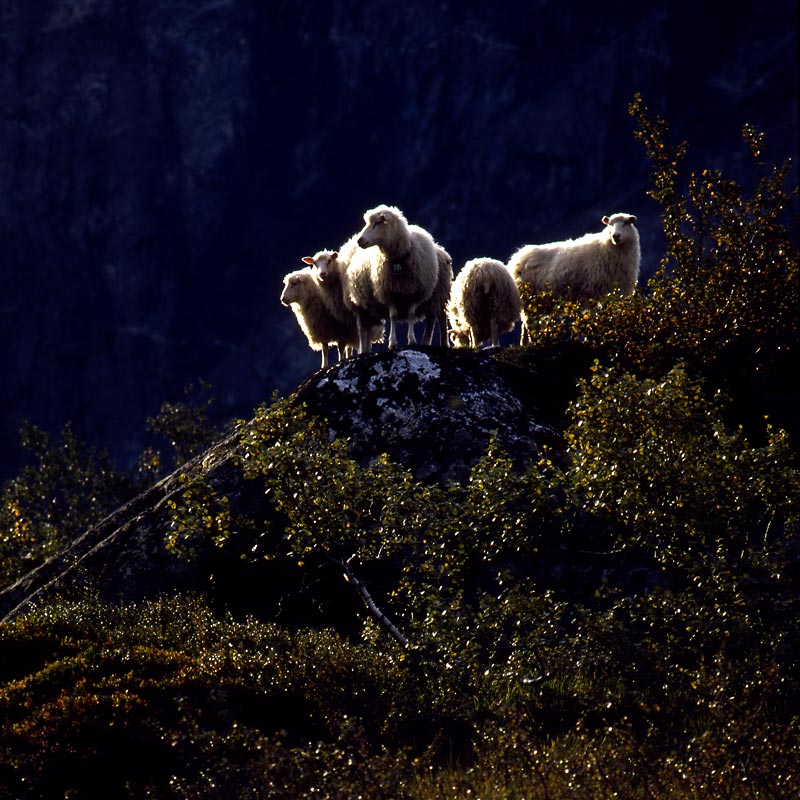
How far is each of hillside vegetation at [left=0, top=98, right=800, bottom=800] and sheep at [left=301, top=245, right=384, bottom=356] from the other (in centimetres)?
711

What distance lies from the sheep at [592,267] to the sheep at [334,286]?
119 inches

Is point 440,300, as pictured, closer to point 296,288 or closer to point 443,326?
point 443,326

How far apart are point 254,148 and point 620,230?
11980 centimetres

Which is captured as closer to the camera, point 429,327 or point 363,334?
point 363,334

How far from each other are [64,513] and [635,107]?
18.6m

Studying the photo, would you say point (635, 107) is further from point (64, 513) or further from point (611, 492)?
point (64, 513)

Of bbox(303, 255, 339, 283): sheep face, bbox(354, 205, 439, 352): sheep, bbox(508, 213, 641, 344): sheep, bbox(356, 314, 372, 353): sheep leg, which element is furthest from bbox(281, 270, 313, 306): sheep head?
bbox(508, 213, 641, 344): sheep

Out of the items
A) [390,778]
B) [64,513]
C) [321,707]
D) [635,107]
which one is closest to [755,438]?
[635,107]

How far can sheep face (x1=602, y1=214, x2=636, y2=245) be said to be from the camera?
67.3 ft

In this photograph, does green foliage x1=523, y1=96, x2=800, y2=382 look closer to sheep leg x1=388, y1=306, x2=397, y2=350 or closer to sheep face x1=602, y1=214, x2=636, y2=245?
sheep leg x1=388, y1=306, x2=397, y2=350

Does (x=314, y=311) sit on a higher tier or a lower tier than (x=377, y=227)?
lower

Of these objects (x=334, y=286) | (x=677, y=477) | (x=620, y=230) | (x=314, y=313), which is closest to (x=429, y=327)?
(x=334, y=286)

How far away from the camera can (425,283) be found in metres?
17.8

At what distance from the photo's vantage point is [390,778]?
7379 millimetres
